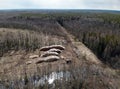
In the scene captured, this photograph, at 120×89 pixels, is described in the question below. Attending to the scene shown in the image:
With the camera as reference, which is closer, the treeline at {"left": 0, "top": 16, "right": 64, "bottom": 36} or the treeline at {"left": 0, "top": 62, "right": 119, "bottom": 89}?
the treeline at {"left": 0, "top": 62, "right": 119, "bottom": 89}

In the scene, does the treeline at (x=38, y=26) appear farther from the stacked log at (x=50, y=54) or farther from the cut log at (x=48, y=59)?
the cut log at (x=48, y=59)

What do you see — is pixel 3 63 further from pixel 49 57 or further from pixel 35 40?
pixel 35 40

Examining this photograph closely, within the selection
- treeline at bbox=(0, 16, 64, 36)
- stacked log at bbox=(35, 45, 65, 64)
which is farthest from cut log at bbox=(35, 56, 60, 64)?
treeline at bbox=(0, 16, 64, 36)

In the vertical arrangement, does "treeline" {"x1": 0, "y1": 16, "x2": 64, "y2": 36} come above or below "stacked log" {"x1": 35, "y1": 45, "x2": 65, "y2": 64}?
below

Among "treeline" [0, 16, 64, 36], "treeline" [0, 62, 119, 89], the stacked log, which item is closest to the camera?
"treeline" [0, 62, 119, 89]

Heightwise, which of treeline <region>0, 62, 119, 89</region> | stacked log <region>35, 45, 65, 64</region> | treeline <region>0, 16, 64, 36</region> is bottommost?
treeline <region>0, 16, 64, 36</region>

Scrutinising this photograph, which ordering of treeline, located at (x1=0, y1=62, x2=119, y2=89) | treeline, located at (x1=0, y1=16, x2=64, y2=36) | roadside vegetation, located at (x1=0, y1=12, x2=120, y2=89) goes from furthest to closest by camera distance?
treeline, located at (x1=0, y1=16, x2=64, y2=36) → roadside vegetation, located at (x1=0, y1=12, x2=120, y2=89) → treeline, located at (x1=0, y1=62, x2=119, y2=89)

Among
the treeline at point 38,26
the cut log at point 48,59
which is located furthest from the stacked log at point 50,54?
the treeline at point 38,26

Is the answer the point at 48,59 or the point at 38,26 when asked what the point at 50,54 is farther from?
the point at 38,26

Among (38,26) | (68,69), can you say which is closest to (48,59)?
(68,69)

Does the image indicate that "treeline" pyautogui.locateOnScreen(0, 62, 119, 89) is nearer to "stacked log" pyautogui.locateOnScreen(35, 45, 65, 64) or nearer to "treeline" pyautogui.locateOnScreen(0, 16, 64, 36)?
"stacked log" pyautogui.locateOnScreen(35, 45, 65, 64)

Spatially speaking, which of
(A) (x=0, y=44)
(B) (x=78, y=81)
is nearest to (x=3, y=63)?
(A) (x=0, y=44)
